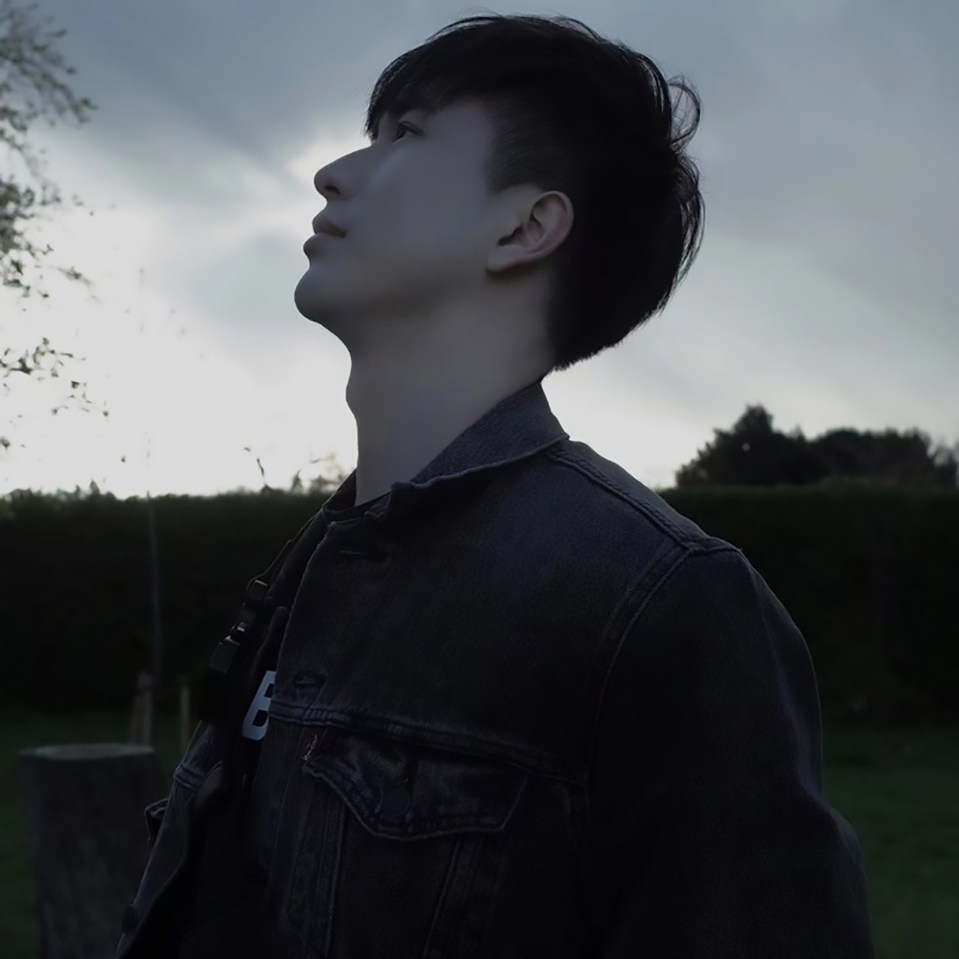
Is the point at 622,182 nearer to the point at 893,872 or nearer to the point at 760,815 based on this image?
the point at 760,815

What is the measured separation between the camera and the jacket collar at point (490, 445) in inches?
61.6

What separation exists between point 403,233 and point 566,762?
78cm

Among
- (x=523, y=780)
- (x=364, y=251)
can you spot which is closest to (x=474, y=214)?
(x=364, y=251)

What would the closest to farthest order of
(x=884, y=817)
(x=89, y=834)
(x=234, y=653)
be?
(x=234, y=653) < (x=89, y=834) < (x=884, y=817)

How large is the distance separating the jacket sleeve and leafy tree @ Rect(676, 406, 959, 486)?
A: 34.4 meters

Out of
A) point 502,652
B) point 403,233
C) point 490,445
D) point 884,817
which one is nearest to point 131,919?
Result: point 502,652

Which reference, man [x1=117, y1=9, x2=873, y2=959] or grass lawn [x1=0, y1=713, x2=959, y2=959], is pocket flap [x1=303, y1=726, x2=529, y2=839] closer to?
man [x1=117, y1=9, x2=873, y2=959]

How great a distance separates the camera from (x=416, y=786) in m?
1.42

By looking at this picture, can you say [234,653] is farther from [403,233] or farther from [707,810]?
[707,810]

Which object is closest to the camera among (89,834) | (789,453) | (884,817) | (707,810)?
(707,810)

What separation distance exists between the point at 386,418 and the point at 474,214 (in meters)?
0.32

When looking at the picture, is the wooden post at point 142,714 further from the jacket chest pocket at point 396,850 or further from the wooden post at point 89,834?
the jacket chest pocket at point 396,850

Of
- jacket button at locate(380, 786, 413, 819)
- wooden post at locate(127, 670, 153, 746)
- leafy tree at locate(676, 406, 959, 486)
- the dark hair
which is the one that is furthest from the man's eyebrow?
leafy tree at locate(676, 406, 959, 486)

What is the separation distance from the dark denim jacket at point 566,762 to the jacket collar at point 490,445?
1 cm
